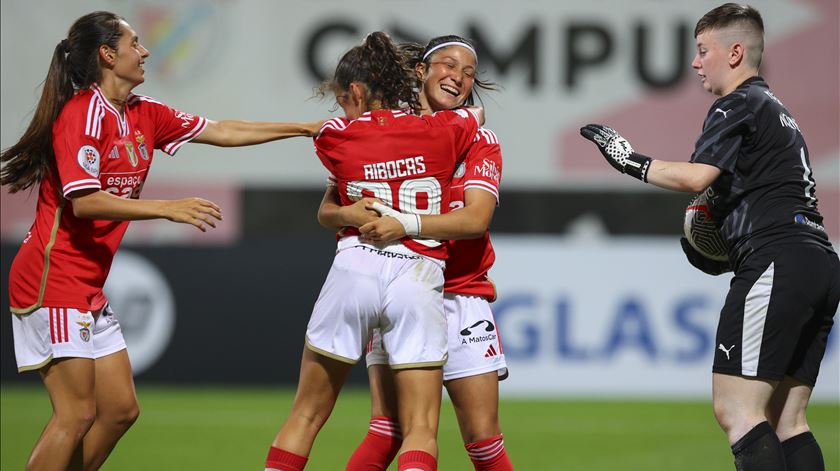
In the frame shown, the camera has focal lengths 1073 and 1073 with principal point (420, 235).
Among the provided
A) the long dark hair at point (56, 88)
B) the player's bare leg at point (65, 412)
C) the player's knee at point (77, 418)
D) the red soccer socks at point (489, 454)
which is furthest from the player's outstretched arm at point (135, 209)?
the red soccer socks at point (489, 454)

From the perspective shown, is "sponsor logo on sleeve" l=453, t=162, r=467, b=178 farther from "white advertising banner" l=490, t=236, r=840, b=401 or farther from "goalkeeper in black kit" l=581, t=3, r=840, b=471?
"white advertising banner" l=490, t=236, r=840, b=401

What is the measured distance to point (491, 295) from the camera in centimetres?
463

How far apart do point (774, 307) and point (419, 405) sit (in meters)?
1.40

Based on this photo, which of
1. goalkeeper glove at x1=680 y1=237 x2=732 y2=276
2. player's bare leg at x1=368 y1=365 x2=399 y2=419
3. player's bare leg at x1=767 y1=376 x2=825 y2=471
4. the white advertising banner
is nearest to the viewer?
player's bare leg at x1=767 y1=376 x2=825 y2=471

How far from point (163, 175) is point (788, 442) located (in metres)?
10.1

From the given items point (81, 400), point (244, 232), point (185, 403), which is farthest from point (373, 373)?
point (244, 232)

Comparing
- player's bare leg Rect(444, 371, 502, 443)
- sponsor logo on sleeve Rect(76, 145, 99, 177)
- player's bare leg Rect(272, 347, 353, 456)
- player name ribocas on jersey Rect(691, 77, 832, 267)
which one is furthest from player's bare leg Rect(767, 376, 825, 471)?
sponsor logo on sleeve Rect(76, 145, 99, 177)

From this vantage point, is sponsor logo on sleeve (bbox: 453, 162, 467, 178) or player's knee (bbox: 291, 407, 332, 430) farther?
sponsor logo on sleeve (bbox: 453, 162, 467, 178)

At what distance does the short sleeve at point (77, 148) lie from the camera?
4.19m

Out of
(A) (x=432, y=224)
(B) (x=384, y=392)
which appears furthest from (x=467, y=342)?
(A) (x=432, y=224)

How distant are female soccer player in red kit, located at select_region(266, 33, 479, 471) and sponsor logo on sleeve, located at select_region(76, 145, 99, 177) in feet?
2.92

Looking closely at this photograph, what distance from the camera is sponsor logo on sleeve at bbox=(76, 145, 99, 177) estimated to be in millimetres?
4215

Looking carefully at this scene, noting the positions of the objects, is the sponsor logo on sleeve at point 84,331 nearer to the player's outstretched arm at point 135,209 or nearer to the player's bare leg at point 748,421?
the player's outstretched arm at point 135,209

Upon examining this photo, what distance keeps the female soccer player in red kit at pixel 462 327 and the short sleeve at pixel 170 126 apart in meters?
0.84
